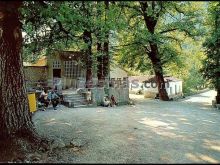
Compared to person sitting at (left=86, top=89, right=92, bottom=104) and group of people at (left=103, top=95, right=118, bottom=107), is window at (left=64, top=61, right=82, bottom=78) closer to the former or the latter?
group of people at (left=103, top=95, right=118, bottom=107)

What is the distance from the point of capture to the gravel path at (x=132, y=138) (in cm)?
1149

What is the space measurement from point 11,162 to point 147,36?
24.8 meters

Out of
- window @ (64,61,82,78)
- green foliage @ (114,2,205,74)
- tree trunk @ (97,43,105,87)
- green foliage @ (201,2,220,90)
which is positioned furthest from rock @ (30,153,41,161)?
window @ (64,61,82,78)

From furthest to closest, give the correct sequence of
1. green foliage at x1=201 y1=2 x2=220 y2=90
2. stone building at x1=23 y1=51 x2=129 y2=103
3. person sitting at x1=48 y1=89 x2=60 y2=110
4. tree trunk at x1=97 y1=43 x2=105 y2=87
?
stone building at x1=23 y1=51 x2=129 y2=103 → tree trunk at x1=97 y1=43 x2=105 y2=87 → green foliage at x1=201 y1=2 x2=220 y2=90 → person sitting at x1=48 y1=89 x2=60 y2=110

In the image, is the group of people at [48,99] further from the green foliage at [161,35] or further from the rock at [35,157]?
the rock at [35,157]

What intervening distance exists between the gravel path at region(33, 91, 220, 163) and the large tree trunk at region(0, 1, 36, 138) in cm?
212

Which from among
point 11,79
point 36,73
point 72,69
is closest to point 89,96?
point 72,69

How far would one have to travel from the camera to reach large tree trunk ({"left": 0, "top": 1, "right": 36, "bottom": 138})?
12.0 metres

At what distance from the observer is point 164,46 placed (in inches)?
1500

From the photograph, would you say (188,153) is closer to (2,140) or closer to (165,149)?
(165,149)

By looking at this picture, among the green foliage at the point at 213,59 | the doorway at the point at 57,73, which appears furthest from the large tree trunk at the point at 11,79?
the doorway at the point at 57,73

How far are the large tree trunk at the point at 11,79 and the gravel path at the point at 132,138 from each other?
2123 millimetres

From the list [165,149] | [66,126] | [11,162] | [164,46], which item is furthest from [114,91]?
[11,162]

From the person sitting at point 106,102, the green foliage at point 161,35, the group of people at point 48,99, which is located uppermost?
the green foliage at point 161,35
